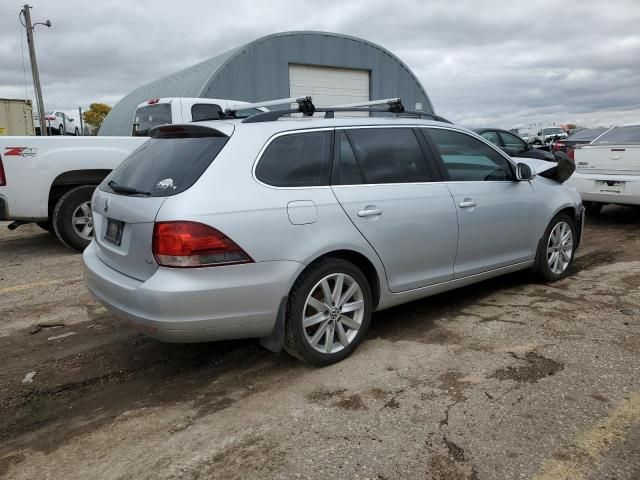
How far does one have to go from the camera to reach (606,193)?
8.05 m

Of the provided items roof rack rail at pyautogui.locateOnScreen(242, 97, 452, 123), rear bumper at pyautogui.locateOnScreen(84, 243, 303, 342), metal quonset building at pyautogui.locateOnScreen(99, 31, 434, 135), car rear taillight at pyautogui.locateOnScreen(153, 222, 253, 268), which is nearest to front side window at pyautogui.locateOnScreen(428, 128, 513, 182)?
roof rack rail at pyautogui.locateOnScreen(242, 97, 452, 123)

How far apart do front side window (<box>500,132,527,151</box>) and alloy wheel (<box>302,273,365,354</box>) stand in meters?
9.38

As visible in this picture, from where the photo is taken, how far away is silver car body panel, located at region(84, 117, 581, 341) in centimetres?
301

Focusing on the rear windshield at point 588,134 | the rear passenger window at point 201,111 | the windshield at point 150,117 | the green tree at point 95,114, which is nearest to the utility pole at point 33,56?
the windshield at point 150,117

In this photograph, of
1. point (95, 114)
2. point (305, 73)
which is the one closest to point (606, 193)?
point (305, 73)

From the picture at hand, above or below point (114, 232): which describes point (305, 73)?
above

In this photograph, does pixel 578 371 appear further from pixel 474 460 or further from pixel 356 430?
pixel 356 430

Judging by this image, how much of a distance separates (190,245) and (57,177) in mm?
4610

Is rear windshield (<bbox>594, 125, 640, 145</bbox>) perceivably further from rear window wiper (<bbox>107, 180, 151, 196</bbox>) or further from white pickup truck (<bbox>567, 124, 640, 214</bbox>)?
rear window wiper (<bbox>107, 180, 151, 196</bbox>)

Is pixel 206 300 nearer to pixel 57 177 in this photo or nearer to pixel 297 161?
pixel 297 161

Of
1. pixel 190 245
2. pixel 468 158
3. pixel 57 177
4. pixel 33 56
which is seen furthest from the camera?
pixel 33 56

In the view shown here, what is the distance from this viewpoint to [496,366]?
3.49m

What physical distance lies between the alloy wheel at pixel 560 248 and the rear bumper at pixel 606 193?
3.04 meters

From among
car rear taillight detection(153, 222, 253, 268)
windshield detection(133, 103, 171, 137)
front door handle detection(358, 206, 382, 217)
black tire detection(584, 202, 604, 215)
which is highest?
windshield detection(133, 103, 171, 137)
